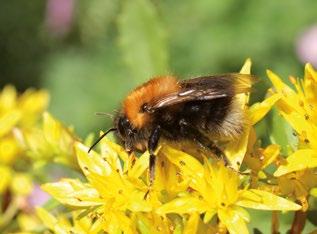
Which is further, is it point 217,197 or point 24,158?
point 24,158

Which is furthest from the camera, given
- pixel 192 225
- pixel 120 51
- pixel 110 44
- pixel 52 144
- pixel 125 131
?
pixel 110 44

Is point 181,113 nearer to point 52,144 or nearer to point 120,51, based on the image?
point 52,144

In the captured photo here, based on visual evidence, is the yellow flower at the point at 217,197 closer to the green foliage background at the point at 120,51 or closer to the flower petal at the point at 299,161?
the flower petal at the point at 299,161

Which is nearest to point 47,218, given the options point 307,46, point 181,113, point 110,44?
point 181,113

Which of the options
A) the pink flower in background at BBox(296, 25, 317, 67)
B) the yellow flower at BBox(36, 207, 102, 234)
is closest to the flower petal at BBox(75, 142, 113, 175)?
the yellow flower at BBox(36, 207, 102, 234)

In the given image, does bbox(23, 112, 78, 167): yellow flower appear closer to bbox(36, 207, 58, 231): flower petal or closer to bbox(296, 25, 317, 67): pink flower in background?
bbox(36, 207, 58, 231): flower petal

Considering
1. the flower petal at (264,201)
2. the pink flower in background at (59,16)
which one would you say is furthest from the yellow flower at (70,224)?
the pink flower in background at (59,16)
